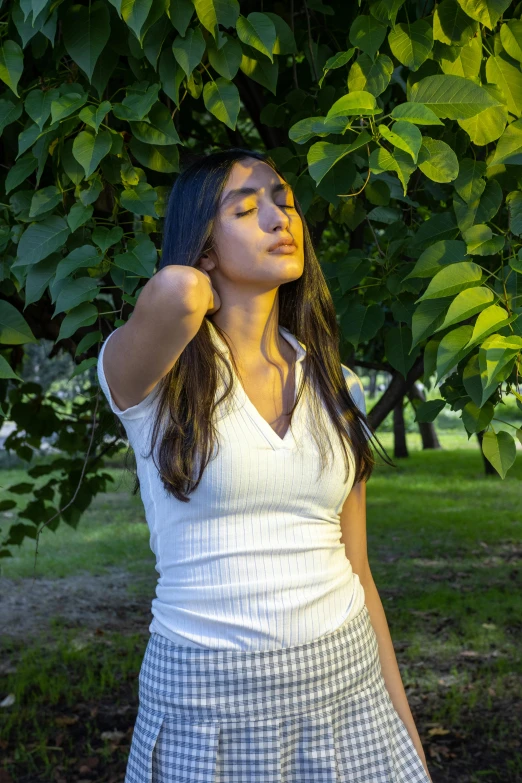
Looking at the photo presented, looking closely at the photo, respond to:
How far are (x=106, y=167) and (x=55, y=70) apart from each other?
0.27m

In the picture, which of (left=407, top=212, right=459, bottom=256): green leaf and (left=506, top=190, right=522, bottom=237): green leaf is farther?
(left=407, top=212, right=459, bottom=256): green leaf

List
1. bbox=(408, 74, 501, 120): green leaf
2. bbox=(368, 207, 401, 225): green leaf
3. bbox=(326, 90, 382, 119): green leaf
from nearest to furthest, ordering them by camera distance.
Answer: bbox=(326, 90, 382, 119): green leaf, bbox=(408, 74, 501, 120): green leaf, bbox=(368, 207, 401, 225): green leaf

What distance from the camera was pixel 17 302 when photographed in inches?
106

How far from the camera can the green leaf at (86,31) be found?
5.55 feet

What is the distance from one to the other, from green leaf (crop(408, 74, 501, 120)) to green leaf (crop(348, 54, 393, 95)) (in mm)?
214

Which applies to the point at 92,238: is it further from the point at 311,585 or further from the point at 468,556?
the point at 468,556

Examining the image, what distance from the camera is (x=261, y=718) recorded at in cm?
143

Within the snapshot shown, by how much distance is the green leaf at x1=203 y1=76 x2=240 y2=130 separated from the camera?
1734mm

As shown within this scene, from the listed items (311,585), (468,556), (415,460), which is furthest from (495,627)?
(415,460)

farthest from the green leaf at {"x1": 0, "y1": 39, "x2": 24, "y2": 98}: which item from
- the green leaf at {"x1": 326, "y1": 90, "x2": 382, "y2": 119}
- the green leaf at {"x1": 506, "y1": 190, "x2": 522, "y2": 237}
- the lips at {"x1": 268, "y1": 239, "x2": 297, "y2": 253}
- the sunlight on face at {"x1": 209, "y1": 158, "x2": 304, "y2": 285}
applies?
the green leaf at {"x1": 506, "y1": 190, "x2": 522, "y2": 237}

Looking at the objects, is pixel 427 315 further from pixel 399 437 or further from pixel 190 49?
pixel 399 437

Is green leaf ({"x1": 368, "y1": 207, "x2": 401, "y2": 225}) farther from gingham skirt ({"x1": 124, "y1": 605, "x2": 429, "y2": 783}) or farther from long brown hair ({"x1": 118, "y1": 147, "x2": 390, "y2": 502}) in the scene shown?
gingham skirt ({"x1": 124, "y1": 605, "x2": 429, "y2": 783})

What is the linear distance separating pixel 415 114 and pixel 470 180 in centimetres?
44

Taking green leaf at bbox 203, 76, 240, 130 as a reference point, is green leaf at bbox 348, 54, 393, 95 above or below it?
above
